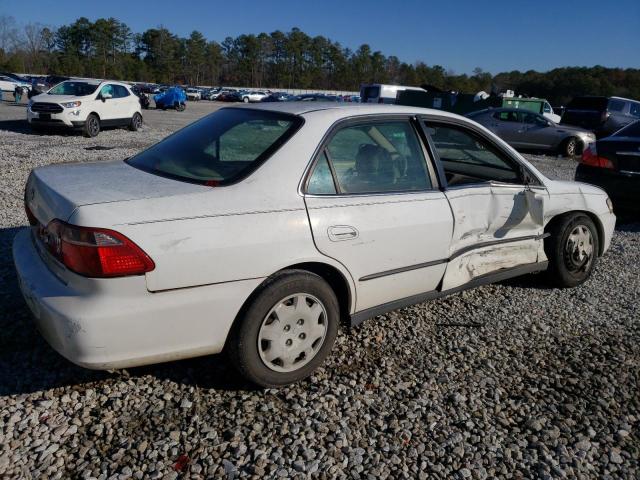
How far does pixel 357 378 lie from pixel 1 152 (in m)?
10.7

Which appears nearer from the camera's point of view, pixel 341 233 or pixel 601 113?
pixel 341 233

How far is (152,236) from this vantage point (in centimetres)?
239

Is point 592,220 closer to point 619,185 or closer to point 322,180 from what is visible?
point 619,185

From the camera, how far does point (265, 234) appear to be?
2.63 meters

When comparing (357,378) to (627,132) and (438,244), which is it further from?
(627,132)

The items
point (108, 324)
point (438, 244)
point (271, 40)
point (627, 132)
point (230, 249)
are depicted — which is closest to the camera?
point (108, 324)

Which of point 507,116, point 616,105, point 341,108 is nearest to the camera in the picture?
point 341,108

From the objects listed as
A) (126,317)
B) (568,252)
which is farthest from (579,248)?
(126,317)

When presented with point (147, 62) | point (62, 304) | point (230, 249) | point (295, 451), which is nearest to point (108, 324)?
point (62, 304)

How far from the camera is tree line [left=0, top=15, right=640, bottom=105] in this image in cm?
8038

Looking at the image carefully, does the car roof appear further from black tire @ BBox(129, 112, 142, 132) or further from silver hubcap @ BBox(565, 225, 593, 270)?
black tire @ BBox(129, 112, 142, 132)

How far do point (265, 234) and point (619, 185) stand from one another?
5.96 m

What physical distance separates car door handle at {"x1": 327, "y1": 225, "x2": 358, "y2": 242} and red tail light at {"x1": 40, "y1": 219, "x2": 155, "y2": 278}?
944 mm

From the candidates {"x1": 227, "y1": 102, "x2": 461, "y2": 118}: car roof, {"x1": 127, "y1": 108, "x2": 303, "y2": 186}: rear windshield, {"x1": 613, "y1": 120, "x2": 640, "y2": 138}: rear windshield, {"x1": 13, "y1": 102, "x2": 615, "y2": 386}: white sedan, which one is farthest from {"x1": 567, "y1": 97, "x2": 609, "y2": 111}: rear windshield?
{"x1": 127, "y1": 108, "x2": 303, "y2": 186}: rear windshield
